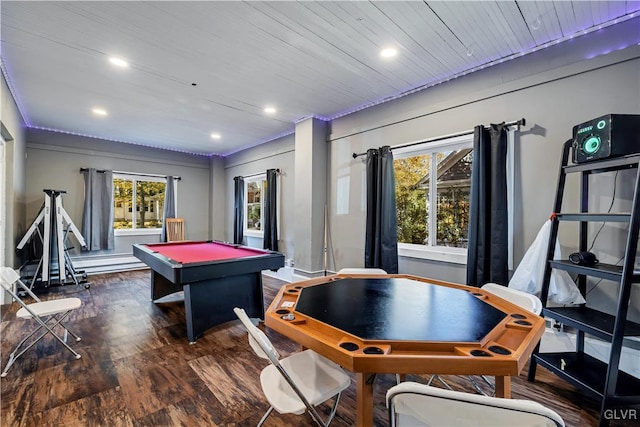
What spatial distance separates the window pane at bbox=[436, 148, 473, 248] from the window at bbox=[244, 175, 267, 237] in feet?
12.2

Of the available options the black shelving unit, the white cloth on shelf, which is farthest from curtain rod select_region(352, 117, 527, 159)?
the white cloth on shelf

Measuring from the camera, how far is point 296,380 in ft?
4.89

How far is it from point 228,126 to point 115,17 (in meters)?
2.71

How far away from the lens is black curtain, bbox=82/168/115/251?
5586 mm

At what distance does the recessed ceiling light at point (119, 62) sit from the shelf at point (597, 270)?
414 cm

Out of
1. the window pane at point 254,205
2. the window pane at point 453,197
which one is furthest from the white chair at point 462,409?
the window pane at point 254,205

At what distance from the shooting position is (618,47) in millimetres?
2213

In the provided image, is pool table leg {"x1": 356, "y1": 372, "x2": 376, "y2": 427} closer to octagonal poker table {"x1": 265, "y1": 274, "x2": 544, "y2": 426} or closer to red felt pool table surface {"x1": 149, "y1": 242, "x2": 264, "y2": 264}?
octagonal poker table {"x1": 265, "y1": 274, "x2": 544, "y2": 426}

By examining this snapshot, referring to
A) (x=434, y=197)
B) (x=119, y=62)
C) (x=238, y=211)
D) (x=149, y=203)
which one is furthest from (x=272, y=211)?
(x=149, y=203)

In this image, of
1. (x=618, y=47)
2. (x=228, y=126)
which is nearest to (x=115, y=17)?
(x=228, y=126)

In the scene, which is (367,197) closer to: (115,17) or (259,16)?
(259,16)

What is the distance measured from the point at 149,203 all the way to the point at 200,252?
149 inches

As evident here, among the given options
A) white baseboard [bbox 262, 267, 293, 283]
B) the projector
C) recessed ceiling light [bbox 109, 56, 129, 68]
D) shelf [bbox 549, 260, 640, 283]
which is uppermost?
recessed ceiling light [bbox 109, 56, 129, 68]

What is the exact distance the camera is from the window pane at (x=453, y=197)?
127 inches
